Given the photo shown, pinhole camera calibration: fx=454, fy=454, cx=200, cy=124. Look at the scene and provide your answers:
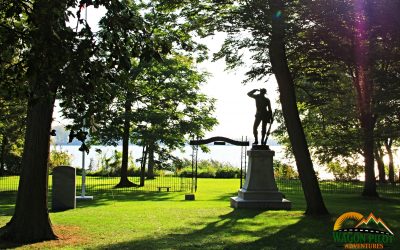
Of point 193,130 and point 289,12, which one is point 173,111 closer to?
point 193,130

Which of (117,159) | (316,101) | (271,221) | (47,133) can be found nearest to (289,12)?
(316,101)

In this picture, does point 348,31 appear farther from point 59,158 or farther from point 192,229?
point 59,158

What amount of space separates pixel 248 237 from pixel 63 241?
4162mm

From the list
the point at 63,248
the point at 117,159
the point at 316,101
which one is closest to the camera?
the point at 63,248

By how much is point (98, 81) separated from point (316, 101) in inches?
499

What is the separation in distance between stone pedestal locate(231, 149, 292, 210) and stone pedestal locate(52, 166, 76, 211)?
20.1 feet

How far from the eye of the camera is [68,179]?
55.4 ft

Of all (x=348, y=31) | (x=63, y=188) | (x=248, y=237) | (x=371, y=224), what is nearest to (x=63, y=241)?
(x=248, y=237)

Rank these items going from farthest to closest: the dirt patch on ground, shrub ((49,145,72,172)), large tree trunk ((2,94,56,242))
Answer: shrub ((49,145,72,172)) < large tree trunk ((2,94,56,242)) < the dirt patch on ground

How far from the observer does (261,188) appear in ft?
57.2

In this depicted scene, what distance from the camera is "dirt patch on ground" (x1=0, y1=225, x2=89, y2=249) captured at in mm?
9656

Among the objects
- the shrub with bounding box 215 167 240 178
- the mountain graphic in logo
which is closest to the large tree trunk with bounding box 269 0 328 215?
the mountain graphic in logo

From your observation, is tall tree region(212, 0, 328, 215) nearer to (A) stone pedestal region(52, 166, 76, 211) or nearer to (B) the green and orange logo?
(B) the green and orange logo

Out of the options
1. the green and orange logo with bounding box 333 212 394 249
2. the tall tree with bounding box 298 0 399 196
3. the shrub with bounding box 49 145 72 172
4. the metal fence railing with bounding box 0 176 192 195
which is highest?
the tall tree with bounding box 298 0 399 196
